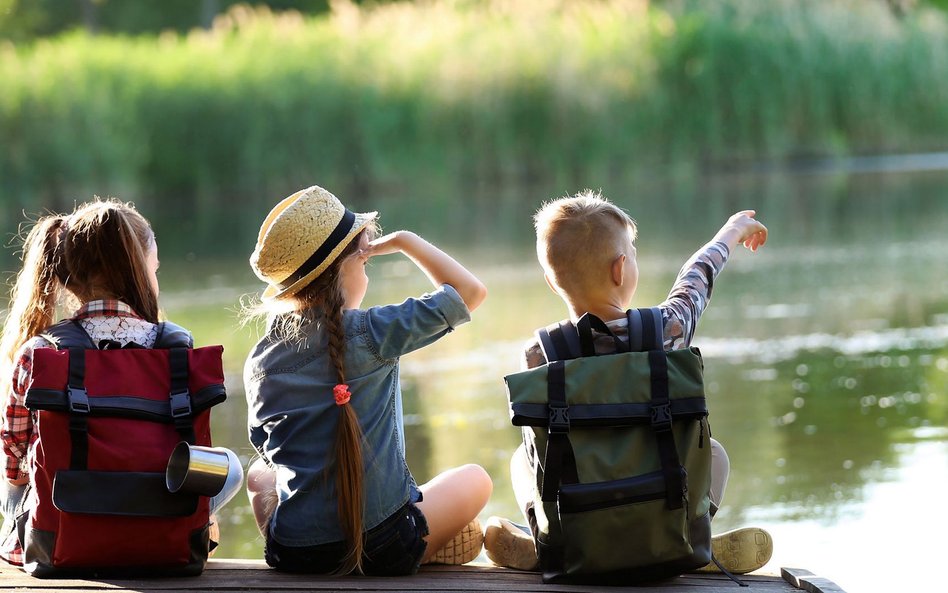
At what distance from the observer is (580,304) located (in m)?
2.29

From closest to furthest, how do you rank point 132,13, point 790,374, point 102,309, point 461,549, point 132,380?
1. point 132,380
2. point 102,309
3. point 461,549
4. point 790,374
5. point 132,13

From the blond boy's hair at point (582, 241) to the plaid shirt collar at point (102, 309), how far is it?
0.74 m

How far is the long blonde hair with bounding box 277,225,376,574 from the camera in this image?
220cm

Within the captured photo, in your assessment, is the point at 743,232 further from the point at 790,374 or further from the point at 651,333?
the point at 790,374

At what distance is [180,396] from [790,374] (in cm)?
340

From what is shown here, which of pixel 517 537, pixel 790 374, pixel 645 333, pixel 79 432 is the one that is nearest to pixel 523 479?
pixel 517 537

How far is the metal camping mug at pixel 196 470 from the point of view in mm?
2131

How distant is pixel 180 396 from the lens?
220cm

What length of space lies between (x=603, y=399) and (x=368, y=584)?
49 centimetres

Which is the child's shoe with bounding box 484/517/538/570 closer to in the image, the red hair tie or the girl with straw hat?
the girl with straw hat

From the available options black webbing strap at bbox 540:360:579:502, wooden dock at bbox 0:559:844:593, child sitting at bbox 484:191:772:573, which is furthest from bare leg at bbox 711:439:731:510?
black webbing strap at bbox 540:360:579:502

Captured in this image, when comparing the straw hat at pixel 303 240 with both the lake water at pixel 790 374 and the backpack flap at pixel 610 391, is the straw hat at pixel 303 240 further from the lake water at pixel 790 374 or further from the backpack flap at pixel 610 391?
the lake water at pixel 790 374

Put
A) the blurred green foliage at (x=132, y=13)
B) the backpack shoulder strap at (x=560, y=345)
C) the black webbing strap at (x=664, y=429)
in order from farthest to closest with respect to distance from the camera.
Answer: the blurred green foliage at (x=132, y=13) → the backpack shoulder strap at (x=560, y=345) → the black webbing strap at (x=664, y=429)

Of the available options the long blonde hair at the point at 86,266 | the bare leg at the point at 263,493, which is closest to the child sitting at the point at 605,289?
the bare leg at the point at 263,493
